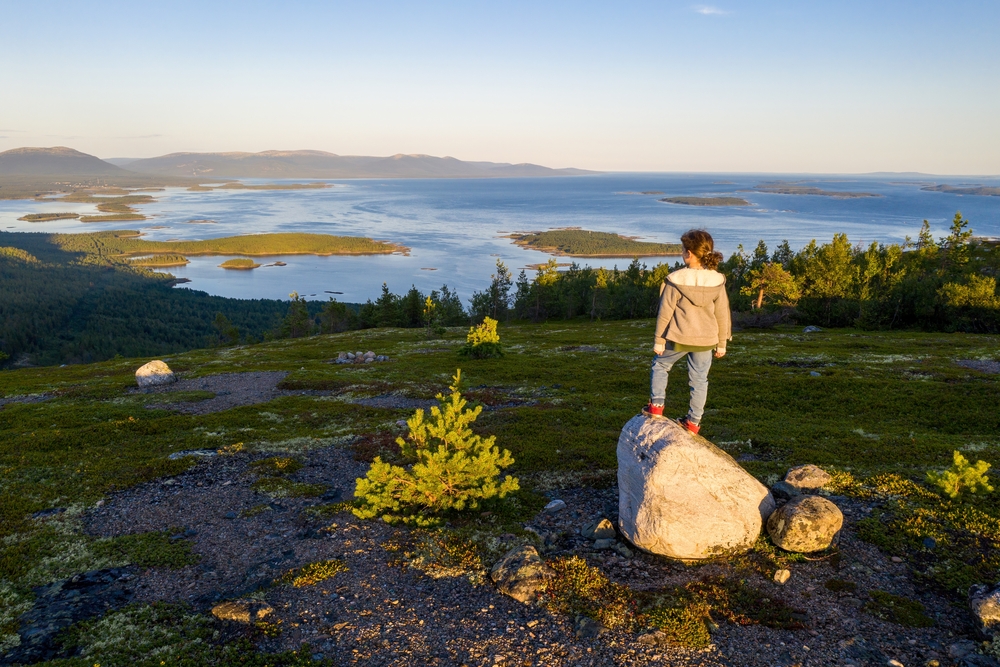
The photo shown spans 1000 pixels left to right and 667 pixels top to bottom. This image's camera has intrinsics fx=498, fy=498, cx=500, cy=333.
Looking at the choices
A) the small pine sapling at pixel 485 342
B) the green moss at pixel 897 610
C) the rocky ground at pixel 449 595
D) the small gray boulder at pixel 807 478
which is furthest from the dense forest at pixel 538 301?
the green moss at pixel 897 610

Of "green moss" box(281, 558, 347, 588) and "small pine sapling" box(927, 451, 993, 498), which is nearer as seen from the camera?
"green moss" box(281, 558, 347, 588)

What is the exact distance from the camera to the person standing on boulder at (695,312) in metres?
10.2

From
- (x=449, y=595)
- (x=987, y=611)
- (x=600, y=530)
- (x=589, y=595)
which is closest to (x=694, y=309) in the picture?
(x=600, y=530)

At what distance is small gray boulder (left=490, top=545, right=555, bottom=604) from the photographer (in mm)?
9883

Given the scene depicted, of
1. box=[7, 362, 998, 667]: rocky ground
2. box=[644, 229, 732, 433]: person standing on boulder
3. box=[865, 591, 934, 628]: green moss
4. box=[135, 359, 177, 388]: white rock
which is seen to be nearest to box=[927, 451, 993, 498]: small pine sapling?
box=[7, 362, 998, 667]: rocky ground

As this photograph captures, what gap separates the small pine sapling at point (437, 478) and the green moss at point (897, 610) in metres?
7.27

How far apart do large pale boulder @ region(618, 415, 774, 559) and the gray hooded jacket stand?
233 centimetres

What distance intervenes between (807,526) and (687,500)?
2.42 metres

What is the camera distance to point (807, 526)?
10.3m

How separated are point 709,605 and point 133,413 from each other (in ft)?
102

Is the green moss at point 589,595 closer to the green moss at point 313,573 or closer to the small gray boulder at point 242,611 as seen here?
the green moss at point 313,573

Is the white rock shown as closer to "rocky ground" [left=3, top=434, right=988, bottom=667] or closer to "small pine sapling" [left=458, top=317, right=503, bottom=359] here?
"small pine sapling" [left=458, top=317, right=503, bottom=359]

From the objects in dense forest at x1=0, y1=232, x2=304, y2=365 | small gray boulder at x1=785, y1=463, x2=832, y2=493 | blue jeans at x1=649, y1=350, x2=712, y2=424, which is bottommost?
dense forest at x1=0, y1=232, x2=304, y2=365

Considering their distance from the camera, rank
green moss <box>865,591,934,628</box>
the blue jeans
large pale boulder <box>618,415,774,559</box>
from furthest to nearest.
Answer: the blue jeans < large pale boulder <box>618,415,774,559</box> < green moss <box>865,591,934,628</box>
